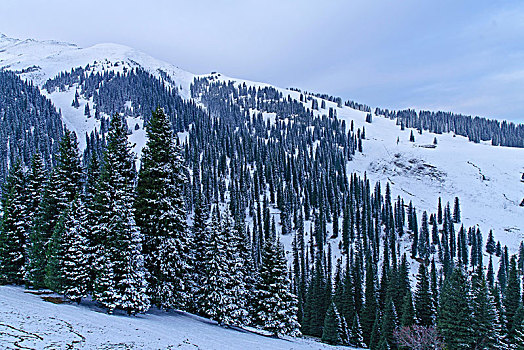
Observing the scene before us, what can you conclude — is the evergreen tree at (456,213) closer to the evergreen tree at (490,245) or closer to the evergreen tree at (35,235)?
the evergreen tree at (490,245)

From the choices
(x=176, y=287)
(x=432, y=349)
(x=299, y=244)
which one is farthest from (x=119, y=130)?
(x=299, y=244)

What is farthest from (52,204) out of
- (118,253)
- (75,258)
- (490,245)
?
(490,245)

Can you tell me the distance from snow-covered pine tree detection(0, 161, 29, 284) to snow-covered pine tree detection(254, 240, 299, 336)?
22.8 m

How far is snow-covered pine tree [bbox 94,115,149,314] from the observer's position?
882 inches

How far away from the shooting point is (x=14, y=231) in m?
31.2

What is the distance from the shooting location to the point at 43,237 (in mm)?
28938

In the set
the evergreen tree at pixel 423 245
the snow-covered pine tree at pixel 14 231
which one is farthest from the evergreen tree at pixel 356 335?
the evergreen tree at pixel 423 245

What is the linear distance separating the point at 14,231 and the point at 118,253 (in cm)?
1570

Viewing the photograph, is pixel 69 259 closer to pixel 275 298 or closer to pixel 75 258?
pixel 75 258

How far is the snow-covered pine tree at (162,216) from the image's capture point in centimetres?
2614

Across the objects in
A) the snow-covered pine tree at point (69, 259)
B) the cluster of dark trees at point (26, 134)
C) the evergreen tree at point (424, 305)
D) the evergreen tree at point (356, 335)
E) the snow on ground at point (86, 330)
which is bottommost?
the evergreen tree at point (356, 335)

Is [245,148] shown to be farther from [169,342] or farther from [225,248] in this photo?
[169,342]

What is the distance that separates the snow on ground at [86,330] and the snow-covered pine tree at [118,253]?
1.23 metres

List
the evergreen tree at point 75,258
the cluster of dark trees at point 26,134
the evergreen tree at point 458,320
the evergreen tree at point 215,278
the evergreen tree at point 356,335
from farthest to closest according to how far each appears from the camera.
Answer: the cluster of dark trees at point 26,134 → the evergreen tree at point 356,335 → the evergreen tree at point 458,320 → the evergreen tree at point 215,278 → the evergreen tree at point 75,258
